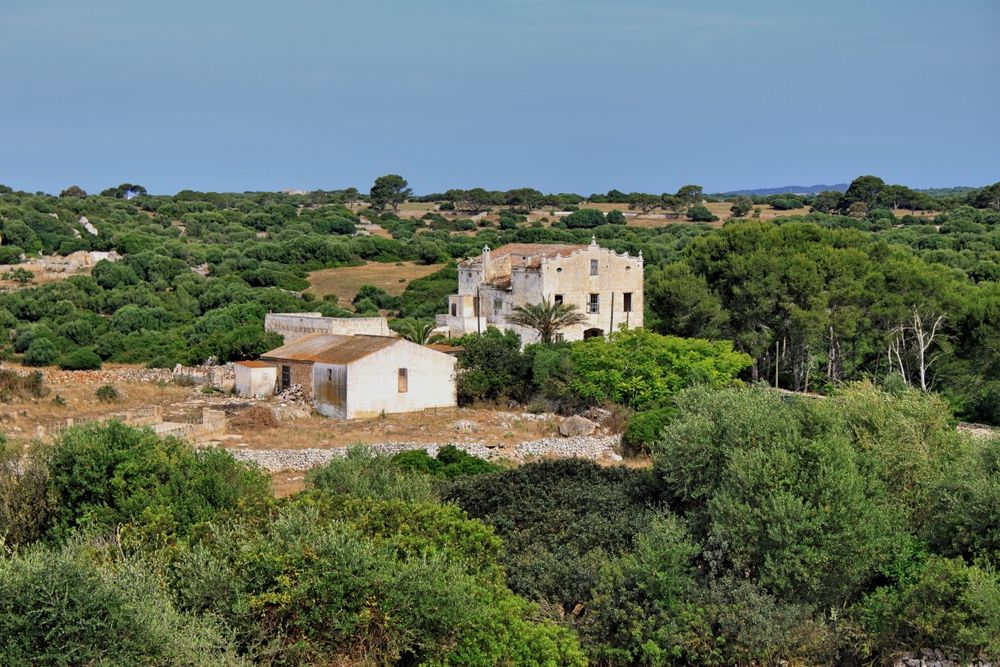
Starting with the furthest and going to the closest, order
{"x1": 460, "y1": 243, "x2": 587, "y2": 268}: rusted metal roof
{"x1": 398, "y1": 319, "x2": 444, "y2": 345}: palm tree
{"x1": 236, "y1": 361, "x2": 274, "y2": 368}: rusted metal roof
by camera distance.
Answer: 1. {"x1": 398, "y1": 319, "x2": 444, "y2": 345}: palm tree
2. {"x1": 460, "y1": 243, "x2": 587, "y2": 268}: rusted metal roof
3. {"x1": 236, "y1": 361, "x2": 274, "y2": 368}: rusted metal roof

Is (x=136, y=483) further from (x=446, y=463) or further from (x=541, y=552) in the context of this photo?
(x=446, y=463)

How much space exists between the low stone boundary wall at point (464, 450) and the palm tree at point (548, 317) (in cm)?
955

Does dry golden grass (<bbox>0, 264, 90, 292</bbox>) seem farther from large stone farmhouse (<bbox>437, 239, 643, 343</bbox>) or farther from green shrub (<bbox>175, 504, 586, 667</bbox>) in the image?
green shrub (<bbox>175, 504, 586, 667</bbox>)

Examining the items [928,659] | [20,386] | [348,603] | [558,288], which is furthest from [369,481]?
[558,288]

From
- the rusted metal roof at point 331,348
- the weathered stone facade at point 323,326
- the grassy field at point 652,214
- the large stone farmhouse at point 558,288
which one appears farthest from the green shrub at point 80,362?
the grassy field at point 652,214

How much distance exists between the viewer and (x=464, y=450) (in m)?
24.6

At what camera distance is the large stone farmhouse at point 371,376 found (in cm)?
3086

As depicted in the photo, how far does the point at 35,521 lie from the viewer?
622 inches

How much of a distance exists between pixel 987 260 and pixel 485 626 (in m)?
43.5

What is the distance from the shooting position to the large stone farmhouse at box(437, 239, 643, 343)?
37.5m

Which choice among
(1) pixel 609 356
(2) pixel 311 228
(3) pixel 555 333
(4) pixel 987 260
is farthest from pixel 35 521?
(2) pixel 311 228

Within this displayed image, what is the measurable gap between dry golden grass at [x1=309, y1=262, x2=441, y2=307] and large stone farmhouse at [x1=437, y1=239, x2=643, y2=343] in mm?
21146

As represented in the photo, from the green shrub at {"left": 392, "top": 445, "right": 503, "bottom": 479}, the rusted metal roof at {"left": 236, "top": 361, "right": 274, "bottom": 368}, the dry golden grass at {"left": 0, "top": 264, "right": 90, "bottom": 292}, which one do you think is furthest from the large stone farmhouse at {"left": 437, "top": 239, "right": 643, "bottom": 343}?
the dry golden grass at {"left": 0, "top": 264, "right": 90, "bottom": 292}

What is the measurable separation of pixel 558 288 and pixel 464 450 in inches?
551
